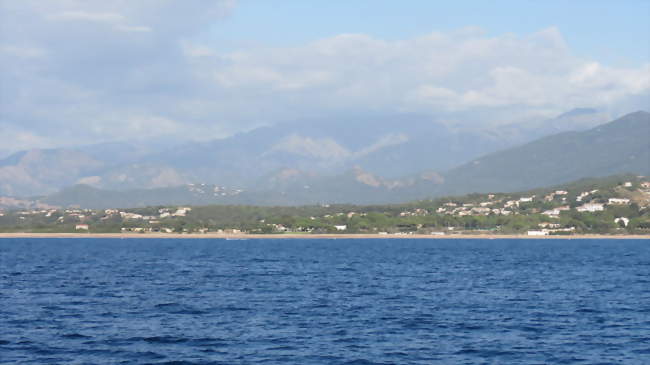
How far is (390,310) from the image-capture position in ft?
231

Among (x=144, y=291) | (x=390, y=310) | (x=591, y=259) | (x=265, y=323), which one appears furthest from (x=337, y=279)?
(x=591, y=259)

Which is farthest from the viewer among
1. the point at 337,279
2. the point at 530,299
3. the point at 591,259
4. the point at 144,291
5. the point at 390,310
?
the point at 591,259

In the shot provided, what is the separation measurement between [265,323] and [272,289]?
25657mm

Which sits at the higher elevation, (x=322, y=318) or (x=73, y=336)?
(x=322, y=318)

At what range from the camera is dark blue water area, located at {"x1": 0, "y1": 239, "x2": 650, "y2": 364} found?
51.1 meters

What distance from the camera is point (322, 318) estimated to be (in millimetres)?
65500

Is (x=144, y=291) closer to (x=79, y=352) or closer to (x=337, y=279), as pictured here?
(x=337, y=279)

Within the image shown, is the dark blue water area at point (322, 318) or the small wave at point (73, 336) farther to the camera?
the small wave at point (73, 336)

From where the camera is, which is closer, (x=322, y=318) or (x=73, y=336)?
(x=73, y=336)

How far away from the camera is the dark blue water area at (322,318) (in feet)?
168

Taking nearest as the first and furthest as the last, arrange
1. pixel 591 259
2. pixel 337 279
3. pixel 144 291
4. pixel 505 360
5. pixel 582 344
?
pixel 505 360 < pixel 582 344 < pixel 144 291 < pixel 337 279 < pixel 591 259

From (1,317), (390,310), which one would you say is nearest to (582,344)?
(390,310)

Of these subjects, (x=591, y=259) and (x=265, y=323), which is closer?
(x=265, y=323)

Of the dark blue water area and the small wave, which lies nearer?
the dark blue water area
